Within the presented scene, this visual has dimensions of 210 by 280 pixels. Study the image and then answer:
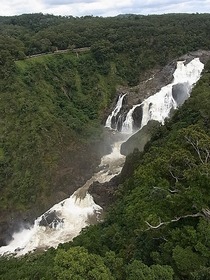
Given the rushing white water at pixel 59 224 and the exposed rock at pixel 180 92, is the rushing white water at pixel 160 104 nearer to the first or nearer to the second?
the exposed rock at pixel 180 92

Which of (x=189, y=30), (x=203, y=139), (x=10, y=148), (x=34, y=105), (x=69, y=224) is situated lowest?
(x=69, y=224)

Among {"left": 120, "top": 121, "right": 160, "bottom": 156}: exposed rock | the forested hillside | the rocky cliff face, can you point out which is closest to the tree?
the forested hillside

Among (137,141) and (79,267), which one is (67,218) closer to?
(137,141)

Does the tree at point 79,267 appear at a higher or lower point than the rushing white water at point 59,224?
higher

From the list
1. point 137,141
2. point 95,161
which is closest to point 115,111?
point 137,141

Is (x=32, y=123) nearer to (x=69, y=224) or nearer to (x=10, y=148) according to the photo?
(x=10, y=148)

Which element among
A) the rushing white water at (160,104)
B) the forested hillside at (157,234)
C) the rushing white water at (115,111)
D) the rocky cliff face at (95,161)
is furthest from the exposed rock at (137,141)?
the forested hillside at (157,234)

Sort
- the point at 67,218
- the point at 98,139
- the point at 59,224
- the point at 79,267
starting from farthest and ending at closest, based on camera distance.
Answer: the point at 98,139
the point at 67,218
the point at 59,224
the point at 79,267

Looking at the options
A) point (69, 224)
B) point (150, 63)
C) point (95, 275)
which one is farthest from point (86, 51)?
point (95, 275)
